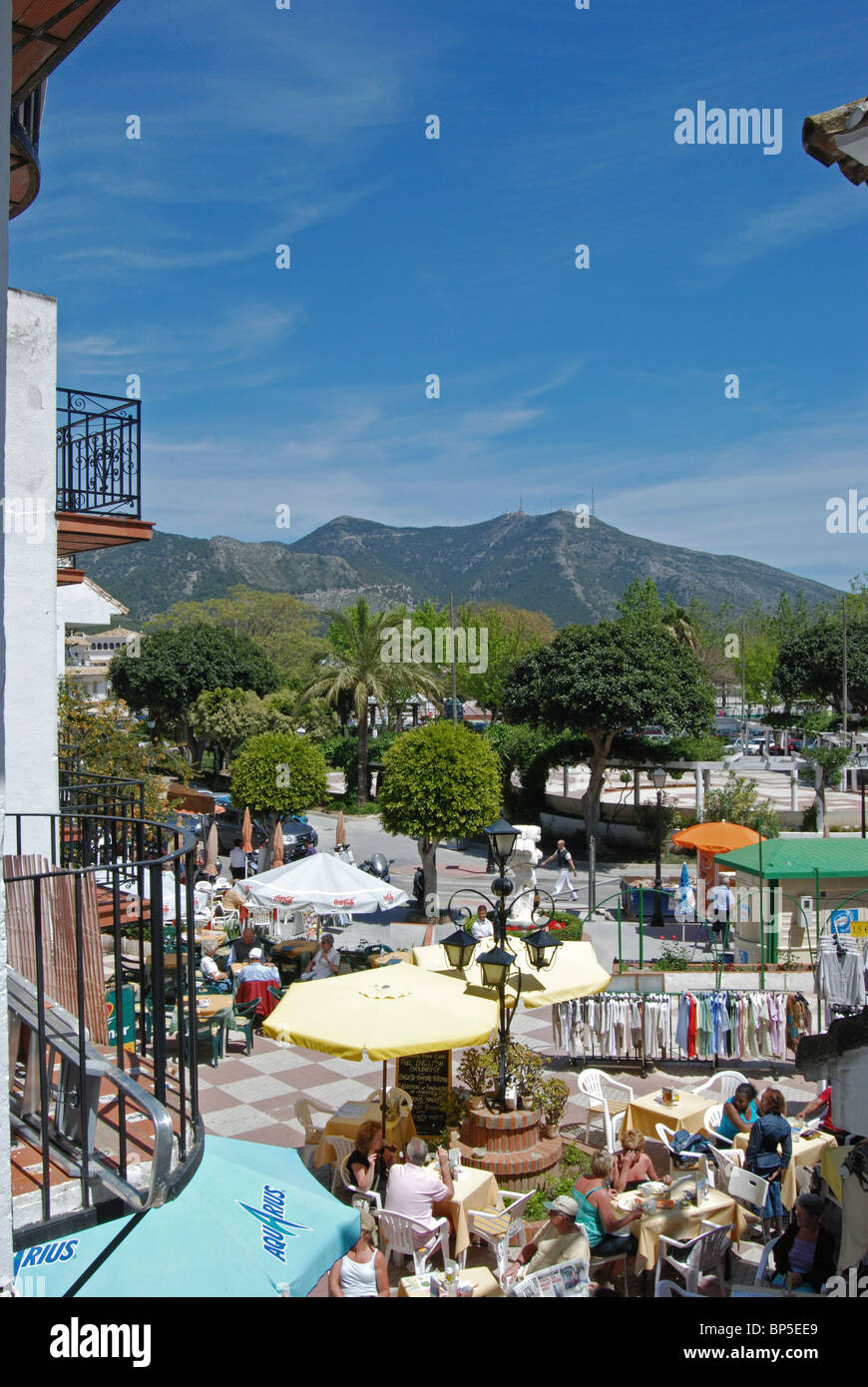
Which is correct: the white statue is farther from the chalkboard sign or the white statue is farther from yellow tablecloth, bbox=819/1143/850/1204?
yellow tablecloth, bbox=819/1143/850/1204

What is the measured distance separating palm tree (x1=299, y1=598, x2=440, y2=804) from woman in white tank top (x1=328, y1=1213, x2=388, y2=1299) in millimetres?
32191

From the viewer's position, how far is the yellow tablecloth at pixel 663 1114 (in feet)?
29.8

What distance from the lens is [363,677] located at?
39.4 m

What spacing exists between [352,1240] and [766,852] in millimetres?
12012

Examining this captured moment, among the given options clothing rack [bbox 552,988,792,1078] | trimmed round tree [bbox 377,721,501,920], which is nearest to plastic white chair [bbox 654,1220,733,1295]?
clothing rack [bbox 552,988,792,1078]

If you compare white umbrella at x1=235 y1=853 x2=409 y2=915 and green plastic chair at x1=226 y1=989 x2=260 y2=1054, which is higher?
white umbrella at x1=235 y1=853 x2=409 y2=915

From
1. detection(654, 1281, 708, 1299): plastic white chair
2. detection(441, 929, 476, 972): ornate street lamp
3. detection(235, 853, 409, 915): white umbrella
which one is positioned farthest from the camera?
detection(235, 853, 409, 915): white umbrella

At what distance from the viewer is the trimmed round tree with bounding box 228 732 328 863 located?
2281 centimetres

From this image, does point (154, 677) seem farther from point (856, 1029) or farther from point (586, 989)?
point (856, 1029)

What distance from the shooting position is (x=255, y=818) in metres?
29.0

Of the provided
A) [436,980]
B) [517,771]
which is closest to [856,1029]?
[436,980]

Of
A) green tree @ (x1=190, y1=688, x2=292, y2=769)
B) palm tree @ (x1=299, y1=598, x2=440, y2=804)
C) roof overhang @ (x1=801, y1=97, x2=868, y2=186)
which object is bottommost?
green tree @ (x1=190, y1=688, x2=292, y2=769)
